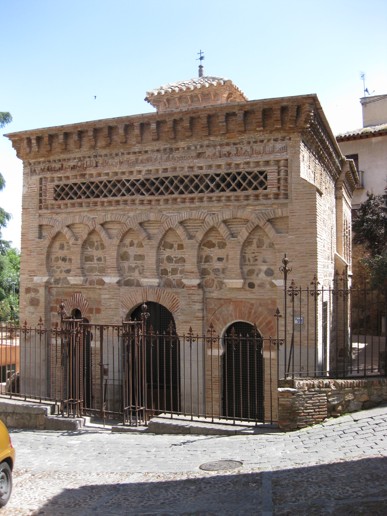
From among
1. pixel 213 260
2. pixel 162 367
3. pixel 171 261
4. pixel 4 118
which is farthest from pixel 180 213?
pixel 4 118

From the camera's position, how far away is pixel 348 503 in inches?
228

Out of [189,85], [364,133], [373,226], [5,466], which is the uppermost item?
[364,133]

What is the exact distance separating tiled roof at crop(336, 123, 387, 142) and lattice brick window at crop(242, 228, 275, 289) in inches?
653

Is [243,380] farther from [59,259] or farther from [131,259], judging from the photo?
[59,259]

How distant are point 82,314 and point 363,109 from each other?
21.0 metres

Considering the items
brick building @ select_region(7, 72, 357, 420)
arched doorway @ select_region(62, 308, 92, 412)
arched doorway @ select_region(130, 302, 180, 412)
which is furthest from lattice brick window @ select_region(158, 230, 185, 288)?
arched doorway @ select_region(62, 308, 92, 412)

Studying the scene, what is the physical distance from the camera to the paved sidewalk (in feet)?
19.9

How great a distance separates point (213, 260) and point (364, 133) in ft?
55.5

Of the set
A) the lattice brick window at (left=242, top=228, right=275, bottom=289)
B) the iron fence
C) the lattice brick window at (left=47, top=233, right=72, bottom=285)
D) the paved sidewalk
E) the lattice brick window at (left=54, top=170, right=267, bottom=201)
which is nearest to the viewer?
the paved sidewalk

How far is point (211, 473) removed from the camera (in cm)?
727

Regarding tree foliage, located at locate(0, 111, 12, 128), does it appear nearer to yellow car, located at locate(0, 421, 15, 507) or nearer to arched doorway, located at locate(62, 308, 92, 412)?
arched doorway, located at locate(62, 308, 92, 412)

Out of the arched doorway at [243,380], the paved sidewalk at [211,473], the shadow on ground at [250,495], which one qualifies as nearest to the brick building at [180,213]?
the arched doorway at [243,380]

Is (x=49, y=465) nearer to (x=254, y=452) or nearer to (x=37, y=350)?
(x=254, y=452)

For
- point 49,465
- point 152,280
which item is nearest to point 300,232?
point 152,280
